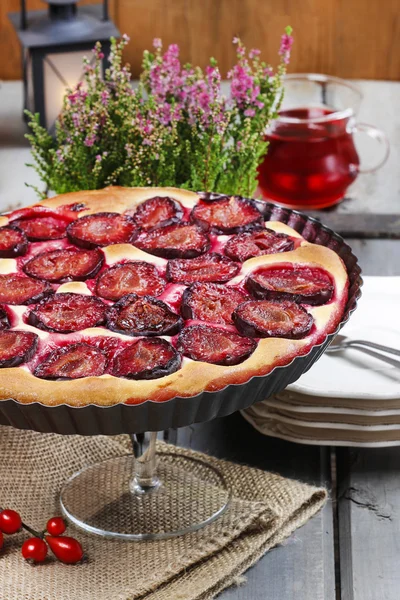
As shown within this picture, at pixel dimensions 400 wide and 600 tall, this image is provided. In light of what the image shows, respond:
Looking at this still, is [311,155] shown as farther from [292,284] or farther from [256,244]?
[292,284]

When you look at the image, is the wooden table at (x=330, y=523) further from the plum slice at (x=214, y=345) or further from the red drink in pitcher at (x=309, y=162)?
the red drink in pitcher at (x=309, y=162)

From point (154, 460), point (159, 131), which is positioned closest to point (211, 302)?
point (154, 460)

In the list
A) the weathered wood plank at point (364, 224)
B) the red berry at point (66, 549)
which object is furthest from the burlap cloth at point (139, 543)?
the weathered wood plank at point (364, 224)

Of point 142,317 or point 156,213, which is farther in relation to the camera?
point 156,213

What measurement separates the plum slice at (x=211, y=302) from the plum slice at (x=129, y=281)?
67mm

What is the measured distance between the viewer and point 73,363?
4.54ft

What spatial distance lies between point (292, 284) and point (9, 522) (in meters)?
0.57

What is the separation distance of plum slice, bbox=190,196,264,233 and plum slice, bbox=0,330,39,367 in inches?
17.7

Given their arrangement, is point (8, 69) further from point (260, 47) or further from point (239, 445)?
point (239, 445)

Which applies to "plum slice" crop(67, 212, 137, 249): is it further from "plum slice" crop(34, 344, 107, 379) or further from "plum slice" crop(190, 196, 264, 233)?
"plum slice" crop(34, 344, 107, 379)

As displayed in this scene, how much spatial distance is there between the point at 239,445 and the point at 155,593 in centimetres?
40

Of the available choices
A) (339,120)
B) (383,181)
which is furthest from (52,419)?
(383,181)

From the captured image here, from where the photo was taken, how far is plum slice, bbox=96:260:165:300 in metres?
1.55

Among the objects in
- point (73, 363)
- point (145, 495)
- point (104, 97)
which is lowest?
point (145, 495)
